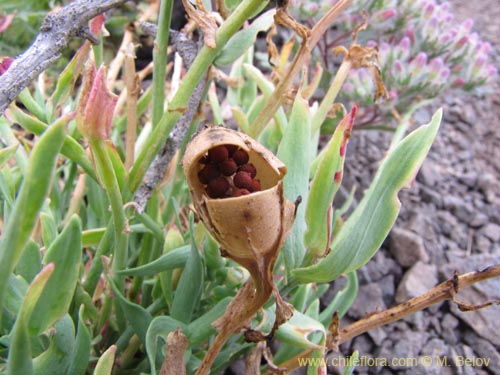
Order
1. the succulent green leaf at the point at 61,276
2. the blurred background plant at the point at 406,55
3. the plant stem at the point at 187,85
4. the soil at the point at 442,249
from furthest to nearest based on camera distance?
the blurred background plant at the point at 406,55
the soil at the point at 442,249
the plant stem at the point at 187,85
the succulent green leaf at the point at 61,276

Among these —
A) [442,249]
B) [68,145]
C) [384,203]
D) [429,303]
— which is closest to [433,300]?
[429,303]

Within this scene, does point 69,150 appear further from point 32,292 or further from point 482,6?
point 482,6

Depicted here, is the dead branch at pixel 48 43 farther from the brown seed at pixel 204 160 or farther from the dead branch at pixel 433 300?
the dead branch at pixel 433 300

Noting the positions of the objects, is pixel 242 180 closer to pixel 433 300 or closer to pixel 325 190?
pixel 325 190

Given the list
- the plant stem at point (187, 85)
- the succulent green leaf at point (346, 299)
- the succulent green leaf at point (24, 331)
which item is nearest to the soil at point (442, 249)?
the succulent green leaf at point (346, 299)

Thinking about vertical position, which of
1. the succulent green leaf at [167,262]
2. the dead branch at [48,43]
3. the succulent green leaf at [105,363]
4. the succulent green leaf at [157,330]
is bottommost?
the succulent green leaf at [157,330]

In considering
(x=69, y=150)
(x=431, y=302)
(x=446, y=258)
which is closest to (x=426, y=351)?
(x=446, y=258)
